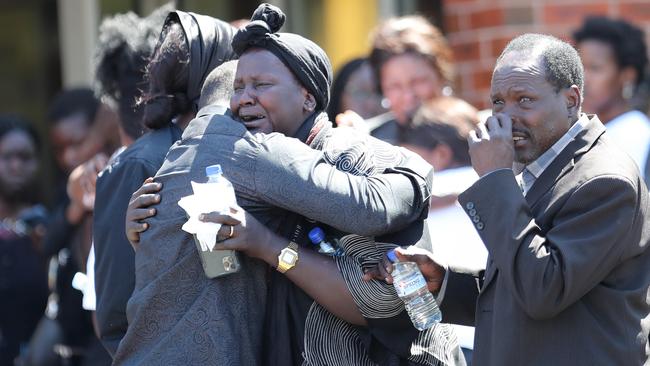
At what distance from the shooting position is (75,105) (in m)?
6.74

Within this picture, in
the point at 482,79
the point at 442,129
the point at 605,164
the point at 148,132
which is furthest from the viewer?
the point at 482,79

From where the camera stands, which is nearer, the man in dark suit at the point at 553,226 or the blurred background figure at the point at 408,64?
the man in dark suit at the point at 553,226

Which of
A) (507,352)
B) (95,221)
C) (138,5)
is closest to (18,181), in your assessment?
(138,5)

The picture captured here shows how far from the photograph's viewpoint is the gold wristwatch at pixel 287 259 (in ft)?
11.1

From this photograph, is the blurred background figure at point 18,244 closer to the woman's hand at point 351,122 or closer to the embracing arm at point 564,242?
the woman's hand at point 351,122

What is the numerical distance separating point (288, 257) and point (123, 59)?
1.45 m

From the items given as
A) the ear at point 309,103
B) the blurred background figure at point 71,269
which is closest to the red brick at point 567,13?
the blurred background figure at point 71,269

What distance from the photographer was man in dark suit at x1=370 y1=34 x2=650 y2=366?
3.13 metres

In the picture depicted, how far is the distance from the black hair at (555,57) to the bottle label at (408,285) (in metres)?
0.66

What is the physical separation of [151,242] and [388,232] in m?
0.67

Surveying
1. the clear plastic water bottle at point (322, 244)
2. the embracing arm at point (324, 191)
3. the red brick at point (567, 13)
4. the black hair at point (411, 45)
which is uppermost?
the embracing arm at point (324, 191)

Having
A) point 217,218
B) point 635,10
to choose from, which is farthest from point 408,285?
point 635,10

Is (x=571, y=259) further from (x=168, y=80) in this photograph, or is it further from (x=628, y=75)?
(x=628, y=75)

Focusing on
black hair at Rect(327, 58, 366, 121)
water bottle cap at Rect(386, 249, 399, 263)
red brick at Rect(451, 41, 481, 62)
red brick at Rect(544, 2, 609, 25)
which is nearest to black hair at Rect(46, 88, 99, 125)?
black hair at Rect(327, 58, 366, 121)
